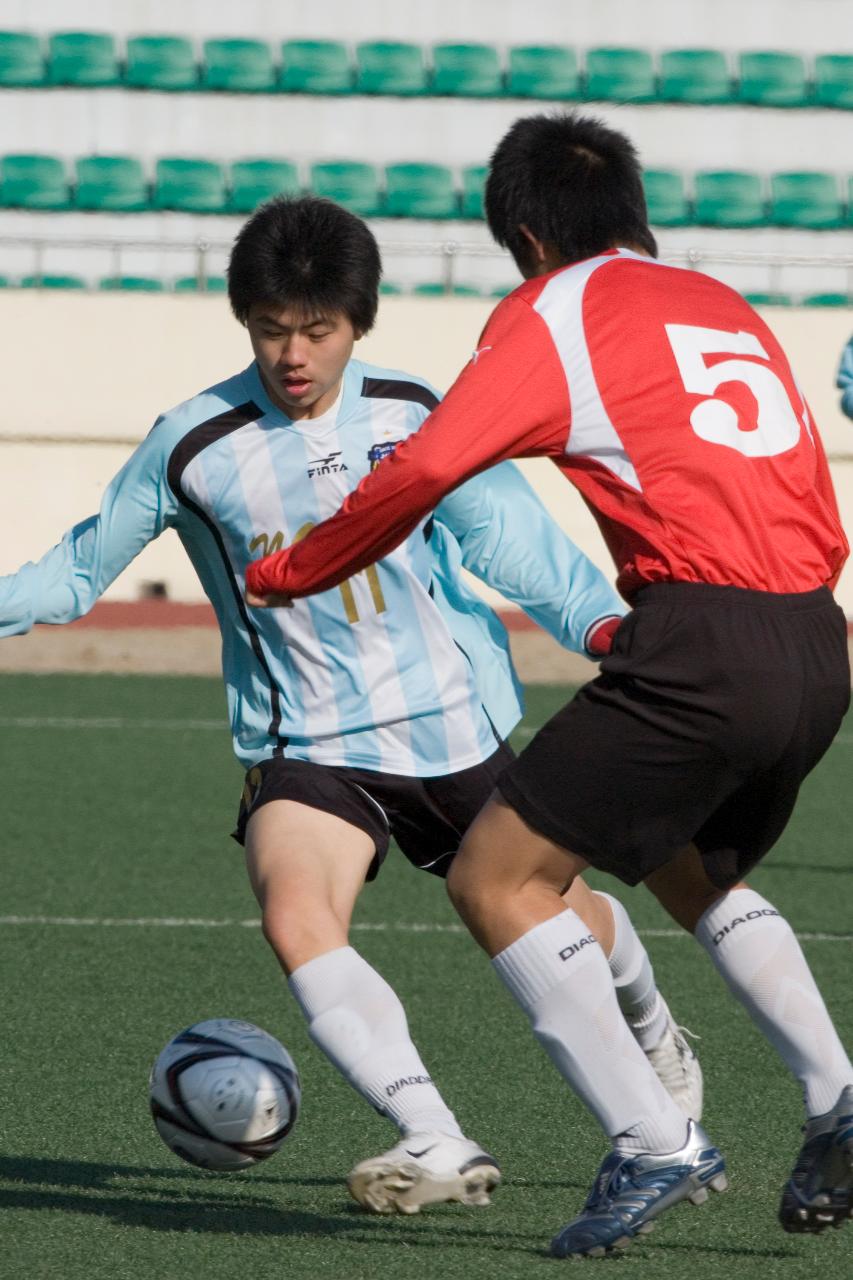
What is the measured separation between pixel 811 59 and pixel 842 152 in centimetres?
90

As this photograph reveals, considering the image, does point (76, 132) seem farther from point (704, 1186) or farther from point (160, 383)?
point (704, 1186)

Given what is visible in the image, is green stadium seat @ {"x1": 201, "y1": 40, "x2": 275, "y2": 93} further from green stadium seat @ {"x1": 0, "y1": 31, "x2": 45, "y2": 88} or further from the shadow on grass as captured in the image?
the shadow on grass

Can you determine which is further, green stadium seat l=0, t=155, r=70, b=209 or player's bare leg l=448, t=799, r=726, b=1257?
green stadium seat l=0, t=155, r=70, b=209

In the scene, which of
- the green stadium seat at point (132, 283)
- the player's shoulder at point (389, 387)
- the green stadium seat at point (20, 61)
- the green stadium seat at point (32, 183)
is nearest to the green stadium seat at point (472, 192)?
the green stadium seat at point (132, 283)

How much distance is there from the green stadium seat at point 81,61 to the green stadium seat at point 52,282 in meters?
2.63

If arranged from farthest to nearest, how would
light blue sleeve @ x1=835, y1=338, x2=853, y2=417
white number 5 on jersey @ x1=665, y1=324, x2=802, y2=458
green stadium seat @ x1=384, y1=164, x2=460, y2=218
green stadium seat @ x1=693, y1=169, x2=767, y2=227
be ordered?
green stadium seat @ x1=693, y1=169, x2=767, y2=227
green stadium seat @ x1=384, y1=164, x2=460, y2=218
light blue sleeve @ x1=835, y1=338, x2=853, y2=417
white number 5 on jersey @ x1=665, y1=324, x2=802, y2=458

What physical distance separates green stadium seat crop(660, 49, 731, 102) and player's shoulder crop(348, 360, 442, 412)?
544 inches

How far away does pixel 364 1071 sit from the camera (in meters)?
3.10

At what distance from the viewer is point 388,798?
3.37 m

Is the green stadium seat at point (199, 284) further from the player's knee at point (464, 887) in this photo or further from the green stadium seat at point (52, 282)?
the player's knee at point (464, 887)

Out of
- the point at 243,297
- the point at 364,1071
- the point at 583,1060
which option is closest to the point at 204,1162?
the point at 364,1071

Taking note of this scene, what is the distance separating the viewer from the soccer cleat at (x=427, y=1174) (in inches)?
118

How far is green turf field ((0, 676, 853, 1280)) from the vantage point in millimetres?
3100

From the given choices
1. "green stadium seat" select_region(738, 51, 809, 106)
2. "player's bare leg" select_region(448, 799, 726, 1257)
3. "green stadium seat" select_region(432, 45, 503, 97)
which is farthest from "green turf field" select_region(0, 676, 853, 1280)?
"green stadium seat" select_region(738, 51, 809, 106)
